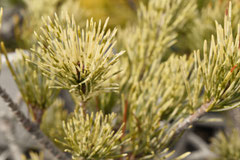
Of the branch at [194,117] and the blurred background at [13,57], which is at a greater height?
the blurred background at [13,57]

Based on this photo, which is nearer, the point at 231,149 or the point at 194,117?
the point at 194,117

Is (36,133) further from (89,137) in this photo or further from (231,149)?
(231,149)

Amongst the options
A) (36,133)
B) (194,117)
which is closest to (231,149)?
(194,117)

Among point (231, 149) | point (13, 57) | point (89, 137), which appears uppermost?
point (13, 57)

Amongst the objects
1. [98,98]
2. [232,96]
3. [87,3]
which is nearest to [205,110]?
[232,96]

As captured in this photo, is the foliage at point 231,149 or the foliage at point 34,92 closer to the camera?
the foliage at point 34,92

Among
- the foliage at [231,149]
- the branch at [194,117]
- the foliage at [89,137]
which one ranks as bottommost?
the foliage at [231,149]

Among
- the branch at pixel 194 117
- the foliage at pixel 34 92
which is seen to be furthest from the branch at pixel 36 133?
the branch at pixel 194 117

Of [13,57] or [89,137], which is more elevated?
[13,57]

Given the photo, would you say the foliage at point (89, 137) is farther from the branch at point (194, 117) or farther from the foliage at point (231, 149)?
the foliage at point (231, 149)

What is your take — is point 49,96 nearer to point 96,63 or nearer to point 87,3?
point 96,63

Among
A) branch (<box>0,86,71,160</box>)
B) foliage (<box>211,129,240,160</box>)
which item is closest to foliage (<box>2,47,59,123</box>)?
branch (<box>0,86,71,160</box>)

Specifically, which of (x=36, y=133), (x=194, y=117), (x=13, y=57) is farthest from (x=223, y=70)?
(x=13, y=57)
